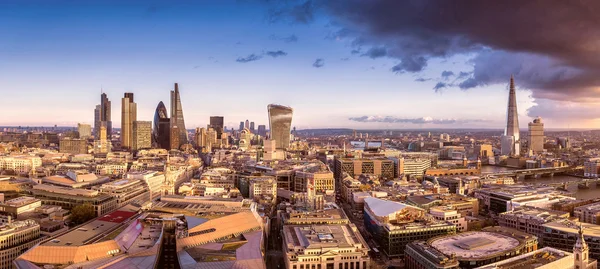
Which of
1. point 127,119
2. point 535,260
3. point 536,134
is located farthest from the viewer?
point 127,119

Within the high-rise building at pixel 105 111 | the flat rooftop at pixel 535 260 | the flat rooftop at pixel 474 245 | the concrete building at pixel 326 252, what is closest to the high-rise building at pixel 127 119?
the high-rise building at pixel 105 111

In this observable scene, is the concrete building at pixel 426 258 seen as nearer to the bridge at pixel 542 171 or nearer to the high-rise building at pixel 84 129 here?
the bridge at pixel 542 171

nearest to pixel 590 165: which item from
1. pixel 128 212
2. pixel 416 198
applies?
pixel 416 198

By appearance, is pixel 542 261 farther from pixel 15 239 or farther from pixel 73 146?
pixel 73 146

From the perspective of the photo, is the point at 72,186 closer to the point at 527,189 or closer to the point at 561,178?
the point at 527,189

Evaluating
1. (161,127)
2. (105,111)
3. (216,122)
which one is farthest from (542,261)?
(105,111)

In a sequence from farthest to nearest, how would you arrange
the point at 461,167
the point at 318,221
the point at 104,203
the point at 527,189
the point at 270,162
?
1. the point at 461,167
2. the point at 270,162
3. the point at 527,189
4. the point at 104,203
5. the point at 318,221

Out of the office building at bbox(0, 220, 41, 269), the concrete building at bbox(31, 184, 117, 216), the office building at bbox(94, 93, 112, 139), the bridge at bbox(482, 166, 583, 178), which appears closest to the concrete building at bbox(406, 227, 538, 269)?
the office building at bbox(0, 220, 41, 269)
